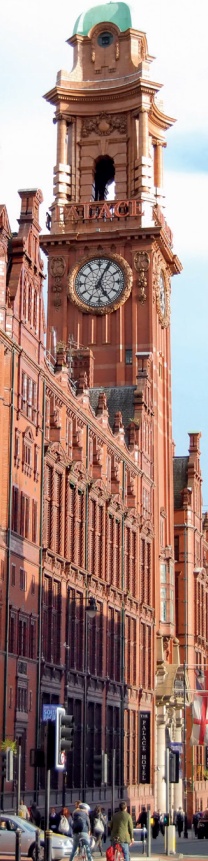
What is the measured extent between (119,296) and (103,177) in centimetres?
1418

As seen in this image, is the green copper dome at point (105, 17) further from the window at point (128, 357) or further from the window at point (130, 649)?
the window at point (130, 649)

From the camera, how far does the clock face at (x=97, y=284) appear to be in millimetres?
112250

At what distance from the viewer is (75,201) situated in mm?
116188

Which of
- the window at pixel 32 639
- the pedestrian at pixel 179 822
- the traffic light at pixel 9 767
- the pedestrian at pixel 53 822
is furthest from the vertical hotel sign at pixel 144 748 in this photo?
the traffic light at pixel 9 767

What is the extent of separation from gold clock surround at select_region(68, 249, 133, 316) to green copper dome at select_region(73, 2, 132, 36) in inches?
737

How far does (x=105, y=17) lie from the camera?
119 metres

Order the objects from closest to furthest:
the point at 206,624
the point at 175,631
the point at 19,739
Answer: the point at 19,739 < the point at 175,631 < the point at 206,624

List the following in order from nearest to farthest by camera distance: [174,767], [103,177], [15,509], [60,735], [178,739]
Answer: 1. [60,735]
2. [174,767]
3. [15,509]
4. [178,739]
5. [103,177]

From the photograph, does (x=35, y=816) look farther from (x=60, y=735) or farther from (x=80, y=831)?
(x=60, y=735)

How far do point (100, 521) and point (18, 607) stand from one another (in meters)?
21.6

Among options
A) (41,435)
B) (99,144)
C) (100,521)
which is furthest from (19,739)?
(99,144)

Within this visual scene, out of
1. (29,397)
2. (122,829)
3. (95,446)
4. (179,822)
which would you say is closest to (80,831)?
(122,829)

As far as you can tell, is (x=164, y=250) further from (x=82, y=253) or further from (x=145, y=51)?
(x=145, y=51)

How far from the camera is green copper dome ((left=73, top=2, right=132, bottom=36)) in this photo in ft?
389
